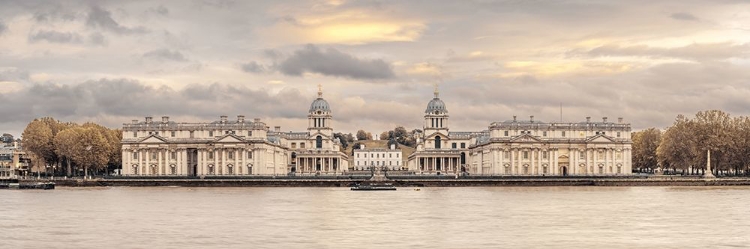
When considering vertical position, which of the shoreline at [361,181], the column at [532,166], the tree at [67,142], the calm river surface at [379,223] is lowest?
the calm river surface at [379,223]

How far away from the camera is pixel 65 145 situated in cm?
15162

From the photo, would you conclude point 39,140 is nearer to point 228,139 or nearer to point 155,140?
point 155,140

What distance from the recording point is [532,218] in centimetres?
6862

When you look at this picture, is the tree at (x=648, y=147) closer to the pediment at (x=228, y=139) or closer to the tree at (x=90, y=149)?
the pediment at (x=228, y=139)

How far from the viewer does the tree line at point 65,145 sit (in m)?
151

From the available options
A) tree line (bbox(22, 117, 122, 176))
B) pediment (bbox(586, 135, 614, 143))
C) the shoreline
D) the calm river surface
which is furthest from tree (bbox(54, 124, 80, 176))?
pediment (bbox(586, 135, 614, 143))

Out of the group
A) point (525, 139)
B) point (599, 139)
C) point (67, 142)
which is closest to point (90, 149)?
point (67, 142)

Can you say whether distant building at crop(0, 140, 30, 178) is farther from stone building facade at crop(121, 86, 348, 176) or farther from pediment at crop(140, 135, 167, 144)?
pediment at crop(140, 135, 167, 144)

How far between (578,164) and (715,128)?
35549mm

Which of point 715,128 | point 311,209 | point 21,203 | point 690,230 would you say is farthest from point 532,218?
point 715,128

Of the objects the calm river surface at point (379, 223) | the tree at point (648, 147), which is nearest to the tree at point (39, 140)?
the calm river surface at point (379, 223)

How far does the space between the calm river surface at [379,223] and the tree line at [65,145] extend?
58255 millimetres

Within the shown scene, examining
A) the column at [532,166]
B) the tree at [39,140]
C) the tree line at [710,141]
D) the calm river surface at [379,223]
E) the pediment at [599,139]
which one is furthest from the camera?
the column at [532,166]

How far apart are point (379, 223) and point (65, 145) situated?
96.3 meters
